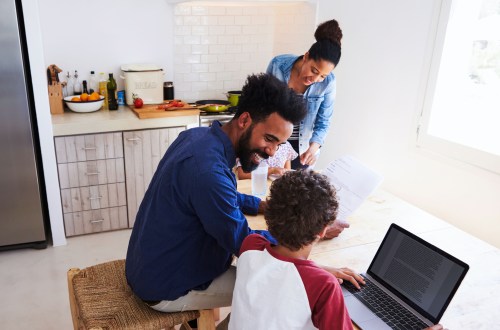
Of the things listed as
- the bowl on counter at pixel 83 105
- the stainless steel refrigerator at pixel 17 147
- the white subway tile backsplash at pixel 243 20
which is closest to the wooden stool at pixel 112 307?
the stainless steel refrigerator at pixel 17 147

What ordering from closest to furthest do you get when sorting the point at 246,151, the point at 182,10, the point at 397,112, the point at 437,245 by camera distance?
the point at 246,151
the point at 437,245
the point at 397,112
the point at 182,10

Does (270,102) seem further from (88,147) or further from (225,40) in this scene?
(225,40)

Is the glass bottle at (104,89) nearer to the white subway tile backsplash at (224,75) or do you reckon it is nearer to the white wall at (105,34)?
the white wall at (105,34)

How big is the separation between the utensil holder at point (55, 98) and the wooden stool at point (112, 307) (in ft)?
6.05

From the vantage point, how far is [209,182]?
4.66ft

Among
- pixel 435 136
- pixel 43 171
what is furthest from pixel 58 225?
pixel 435 136

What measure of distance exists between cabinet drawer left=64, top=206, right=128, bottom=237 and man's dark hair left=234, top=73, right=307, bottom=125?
209cm

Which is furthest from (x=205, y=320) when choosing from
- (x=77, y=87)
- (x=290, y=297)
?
(x=77, y=87)

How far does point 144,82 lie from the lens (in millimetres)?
3529

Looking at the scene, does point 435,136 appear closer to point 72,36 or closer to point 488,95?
point 488,95

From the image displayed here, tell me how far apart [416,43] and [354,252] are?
1.95 metres

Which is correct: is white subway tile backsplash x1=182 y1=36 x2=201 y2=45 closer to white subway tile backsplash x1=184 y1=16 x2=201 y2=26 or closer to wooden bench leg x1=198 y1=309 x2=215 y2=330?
white subway tile backsplash x1=184 y1=16 x2=201 y2=26

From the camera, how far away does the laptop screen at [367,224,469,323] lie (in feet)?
4.37

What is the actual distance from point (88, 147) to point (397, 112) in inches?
87.0
